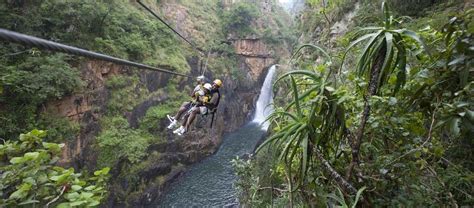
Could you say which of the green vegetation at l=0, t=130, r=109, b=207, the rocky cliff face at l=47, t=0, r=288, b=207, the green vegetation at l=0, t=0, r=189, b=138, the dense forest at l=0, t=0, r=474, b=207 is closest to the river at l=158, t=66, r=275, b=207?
the rocky cliff face at l=47, t=0, r=288, b=207

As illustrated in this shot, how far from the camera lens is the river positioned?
1193cm

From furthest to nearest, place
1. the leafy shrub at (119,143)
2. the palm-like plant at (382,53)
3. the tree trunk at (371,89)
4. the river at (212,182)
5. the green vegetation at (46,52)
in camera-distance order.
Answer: the river at (212,182), the leafy shrub at (119,143), the green vegetation at (46,52), the tree trunk at (371,89), the palm-like plant at (382,53)

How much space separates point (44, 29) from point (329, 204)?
1200cm

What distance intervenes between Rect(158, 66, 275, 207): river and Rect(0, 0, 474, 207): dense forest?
0.62 metres

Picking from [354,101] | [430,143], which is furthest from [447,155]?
[354,101]

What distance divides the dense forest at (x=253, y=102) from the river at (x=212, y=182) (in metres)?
0.62

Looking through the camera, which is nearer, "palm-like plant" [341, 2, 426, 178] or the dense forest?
"palm-like plant" [341, 2, 426, 178]

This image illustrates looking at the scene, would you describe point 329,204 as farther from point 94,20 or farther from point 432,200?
point 94,20

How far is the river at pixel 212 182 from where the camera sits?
11.9 m

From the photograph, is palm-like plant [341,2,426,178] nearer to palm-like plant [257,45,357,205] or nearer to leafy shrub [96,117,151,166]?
palm-like plant [257,45,357,205]

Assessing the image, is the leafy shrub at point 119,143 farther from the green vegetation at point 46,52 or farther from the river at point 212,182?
the river at point 212,182

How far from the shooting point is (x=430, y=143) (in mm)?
1797

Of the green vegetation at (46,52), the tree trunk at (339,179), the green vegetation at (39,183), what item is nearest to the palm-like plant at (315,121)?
the tree trunk at (339,179)

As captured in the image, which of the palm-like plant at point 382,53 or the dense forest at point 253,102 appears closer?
the palm-like plant at point 382,53
